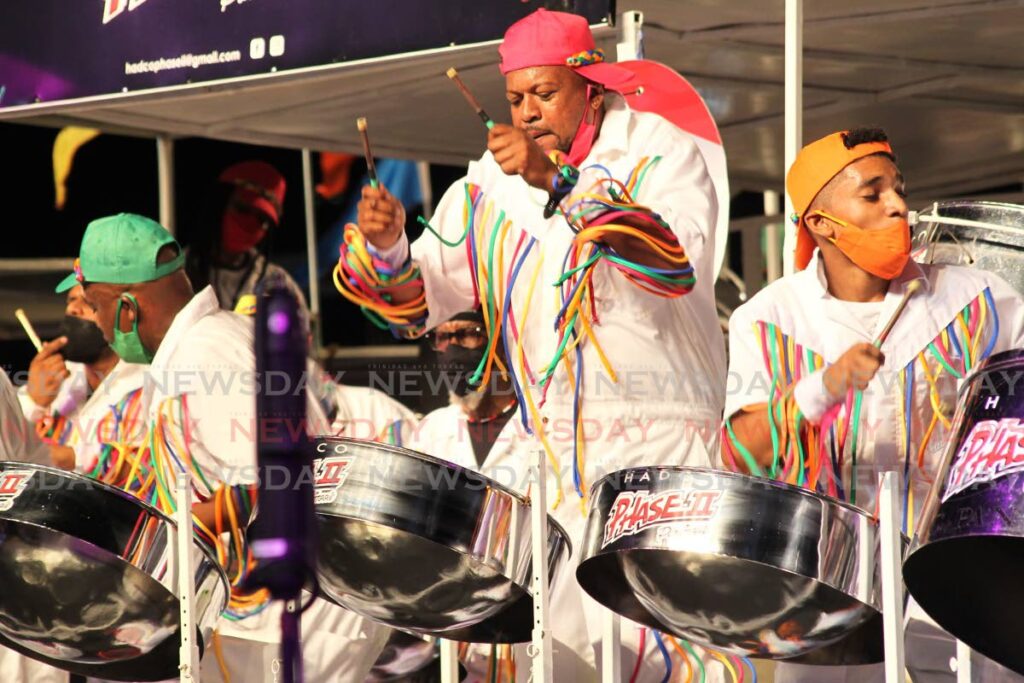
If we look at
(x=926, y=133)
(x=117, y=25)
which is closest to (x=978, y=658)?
(x=117, y=25)

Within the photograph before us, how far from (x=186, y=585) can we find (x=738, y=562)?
0.80m

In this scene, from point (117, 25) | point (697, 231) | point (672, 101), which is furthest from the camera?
point (117, 25)

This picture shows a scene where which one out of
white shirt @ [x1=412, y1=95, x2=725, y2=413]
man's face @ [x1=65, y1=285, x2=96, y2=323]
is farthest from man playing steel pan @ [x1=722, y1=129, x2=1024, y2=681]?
man's face @ [x1=65, y1=285, x2=96, y2=323]

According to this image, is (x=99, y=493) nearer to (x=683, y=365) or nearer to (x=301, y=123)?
(x=683, y=365)

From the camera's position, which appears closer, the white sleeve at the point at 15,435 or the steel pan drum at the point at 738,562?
the steel pan drum at the point at 738,562

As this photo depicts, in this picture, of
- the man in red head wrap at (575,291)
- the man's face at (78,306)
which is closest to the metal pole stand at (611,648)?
the man in red head wrap at (575,291)

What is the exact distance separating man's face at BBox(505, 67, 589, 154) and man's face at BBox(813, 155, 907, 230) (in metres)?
0.39

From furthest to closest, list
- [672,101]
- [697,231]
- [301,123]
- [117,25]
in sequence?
1. [301,123]
2. [117,25]
3. [672,101]
4. [697,231]

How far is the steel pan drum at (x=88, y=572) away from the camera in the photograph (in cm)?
238

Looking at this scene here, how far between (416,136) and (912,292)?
215 centimetres

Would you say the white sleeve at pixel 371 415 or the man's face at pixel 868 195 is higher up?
the man's face at pixel 868 195

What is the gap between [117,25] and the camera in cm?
350

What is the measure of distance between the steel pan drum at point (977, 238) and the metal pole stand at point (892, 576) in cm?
72

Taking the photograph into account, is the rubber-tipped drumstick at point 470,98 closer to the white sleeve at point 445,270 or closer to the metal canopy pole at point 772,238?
the white sleeve at point 445,270
